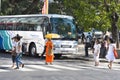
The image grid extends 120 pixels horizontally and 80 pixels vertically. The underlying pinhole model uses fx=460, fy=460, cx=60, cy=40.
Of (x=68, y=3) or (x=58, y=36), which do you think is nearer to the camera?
(x=58, y=36)

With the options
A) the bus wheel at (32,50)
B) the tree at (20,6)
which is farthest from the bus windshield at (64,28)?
the tree at (20,6)

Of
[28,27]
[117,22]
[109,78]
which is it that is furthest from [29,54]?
[109,78]

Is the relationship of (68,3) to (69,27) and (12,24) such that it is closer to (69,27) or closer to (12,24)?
(69,27)

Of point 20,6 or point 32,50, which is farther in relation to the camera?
point 20,6

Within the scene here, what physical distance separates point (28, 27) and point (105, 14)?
18.6ft

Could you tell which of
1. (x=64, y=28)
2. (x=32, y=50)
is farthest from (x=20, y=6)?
(x=64, y=28)

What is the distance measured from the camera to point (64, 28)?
30734 millimetres

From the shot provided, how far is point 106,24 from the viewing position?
3170cm

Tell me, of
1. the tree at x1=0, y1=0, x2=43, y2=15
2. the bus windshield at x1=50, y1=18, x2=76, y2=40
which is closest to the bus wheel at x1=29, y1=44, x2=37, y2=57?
the bus windshield at x1=50, y1=18, x2=76, y2=40

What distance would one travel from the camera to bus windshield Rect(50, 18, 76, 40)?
1197 inches

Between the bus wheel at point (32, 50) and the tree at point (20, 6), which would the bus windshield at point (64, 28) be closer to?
the bus wheel at point (32, 50)

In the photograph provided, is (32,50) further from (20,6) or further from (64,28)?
(20,6)

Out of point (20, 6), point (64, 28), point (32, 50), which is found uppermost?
point (20, 6)

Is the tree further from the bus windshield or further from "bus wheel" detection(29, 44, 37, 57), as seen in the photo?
the bus windshield
